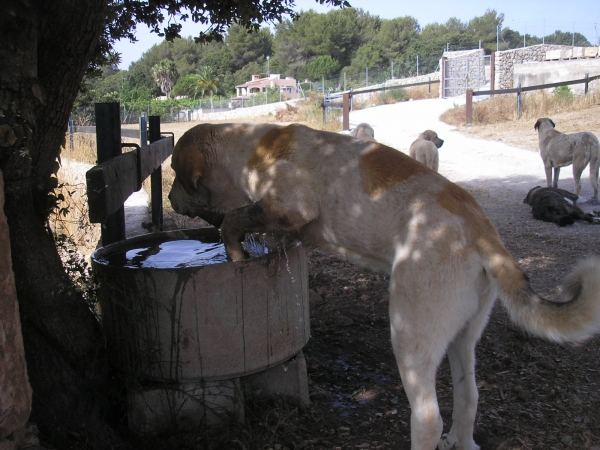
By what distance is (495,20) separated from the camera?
106000 mm

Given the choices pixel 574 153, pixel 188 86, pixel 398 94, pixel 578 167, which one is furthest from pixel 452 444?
pixel 188 86

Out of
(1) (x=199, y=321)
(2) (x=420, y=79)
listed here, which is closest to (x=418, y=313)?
(1) (x=199, y=321)

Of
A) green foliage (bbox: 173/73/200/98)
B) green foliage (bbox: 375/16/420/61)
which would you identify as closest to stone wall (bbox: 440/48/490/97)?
green foliage (bbox: 375/16/420/61)

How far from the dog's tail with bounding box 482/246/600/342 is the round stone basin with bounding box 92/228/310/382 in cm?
130

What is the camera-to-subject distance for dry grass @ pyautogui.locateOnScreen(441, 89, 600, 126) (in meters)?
22.5

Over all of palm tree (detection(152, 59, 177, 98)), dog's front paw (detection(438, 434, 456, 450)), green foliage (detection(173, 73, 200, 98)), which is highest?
palm tree (detection(152, 59, 177, 98))

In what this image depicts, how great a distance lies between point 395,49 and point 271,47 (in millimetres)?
25177

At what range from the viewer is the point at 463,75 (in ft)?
140

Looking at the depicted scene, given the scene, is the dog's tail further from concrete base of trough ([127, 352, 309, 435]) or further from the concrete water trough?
concrete base of trough ([127, 352, 309, 435])

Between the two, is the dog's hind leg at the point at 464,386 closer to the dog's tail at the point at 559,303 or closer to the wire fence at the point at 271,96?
the dog's tail at the point at 559,303

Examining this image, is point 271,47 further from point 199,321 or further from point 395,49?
point 199,321

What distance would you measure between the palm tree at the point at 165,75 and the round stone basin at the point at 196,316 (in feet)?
296

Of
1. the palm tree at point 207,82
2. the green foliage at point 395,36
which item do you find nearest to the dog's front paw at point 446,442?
the palm tree at point 207,82

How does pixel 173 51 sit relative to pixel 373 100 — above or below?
above
